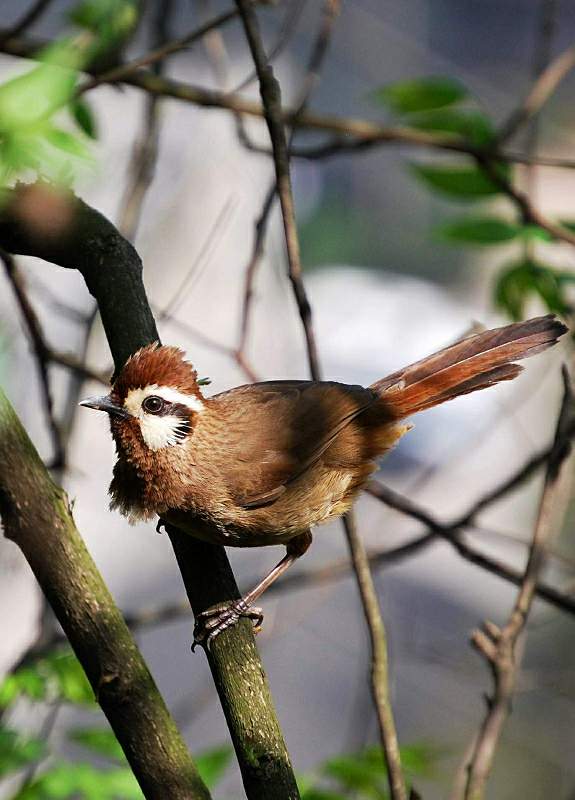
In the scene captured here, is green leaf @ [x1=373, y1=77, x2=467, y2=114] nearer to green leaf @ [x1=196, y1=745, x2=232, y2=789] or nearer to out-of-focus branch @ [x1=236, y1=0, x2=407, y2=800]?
out-of-focus branch @ [x1=236, y1=0, x2=407, y2=800]

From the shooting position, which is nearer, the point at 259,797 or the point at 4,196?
the point at 4,196

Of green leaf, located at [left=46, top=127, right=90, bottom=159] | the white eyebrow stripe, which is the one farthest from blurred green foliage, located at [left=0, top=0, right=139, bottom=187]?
the white eyebrow stripe

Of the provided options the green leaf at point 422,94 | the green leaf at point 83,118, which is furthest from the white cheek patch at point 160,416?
the green leaf at point 422,94

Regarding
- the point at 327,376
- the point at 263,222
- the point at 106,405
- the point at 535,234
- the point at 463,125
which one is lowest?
the point at 106,405

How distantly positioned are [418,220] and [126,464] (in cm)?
850

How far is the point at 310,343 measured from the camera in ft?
7.57

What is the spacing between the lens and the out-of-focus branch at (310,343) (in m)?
2.01

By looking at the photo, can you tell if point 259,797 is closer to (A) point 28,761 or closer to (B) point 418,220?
(A) point 28,761

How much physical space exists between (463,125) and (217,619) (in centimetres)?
174

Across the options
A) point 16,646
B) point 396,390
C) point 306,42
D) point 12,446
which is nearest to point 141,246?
point 16,646

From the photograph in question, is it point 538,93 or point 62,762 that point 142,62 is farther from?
point 62,762

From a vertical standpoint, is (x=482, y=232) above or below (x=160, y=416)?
above

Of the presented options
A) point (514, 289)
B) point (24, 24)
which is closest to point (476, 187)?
point (514, 289)

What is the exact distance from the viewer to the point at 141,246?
16.8 feet
